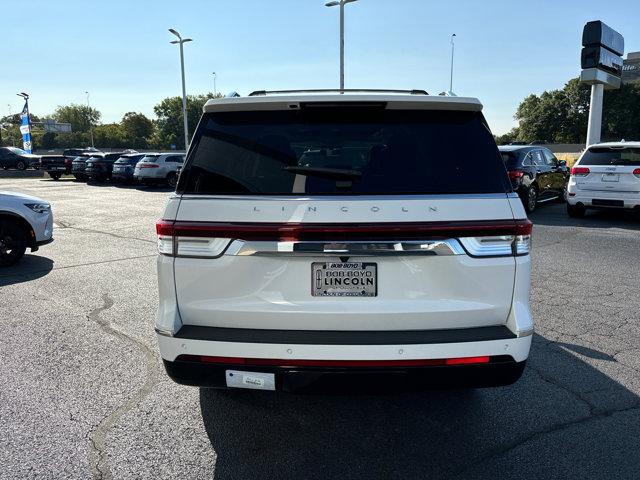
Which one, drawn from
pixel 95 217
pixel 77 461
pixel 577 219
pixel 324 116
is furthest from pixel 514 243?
pixel 95 217

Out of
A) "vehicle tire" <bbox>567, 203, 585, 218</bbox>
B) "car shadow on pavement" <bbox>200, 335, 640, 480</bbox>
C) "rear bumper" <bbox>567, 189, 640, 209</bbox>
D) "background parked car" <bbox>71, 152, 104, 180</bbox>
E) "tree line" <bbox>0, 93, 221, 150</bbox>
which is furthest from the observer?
"tree line" <bbox>0, 93, 221, 150</bbox>

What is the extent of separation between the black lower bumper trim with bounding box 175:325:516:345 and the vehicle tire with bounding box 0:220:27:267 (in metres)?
6.53

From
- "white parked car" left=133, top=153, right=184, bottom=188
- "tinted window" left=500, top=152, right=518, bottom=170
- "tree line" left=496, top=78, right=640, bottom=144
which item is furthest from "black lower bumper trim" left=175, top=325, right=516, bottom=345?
"tree line" left=496, top=78, right=640, bottom=144

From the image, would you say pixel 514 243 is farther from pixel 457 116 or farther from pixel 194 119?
pixel 194 119

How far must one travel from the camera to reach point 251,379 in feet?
8.20

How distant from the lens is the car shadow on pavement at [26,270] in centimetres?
692

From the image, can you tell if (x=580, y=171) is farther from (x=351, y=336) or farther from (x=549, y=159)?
(x=351, y=336)

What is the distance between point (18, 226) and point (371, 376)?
289 inches

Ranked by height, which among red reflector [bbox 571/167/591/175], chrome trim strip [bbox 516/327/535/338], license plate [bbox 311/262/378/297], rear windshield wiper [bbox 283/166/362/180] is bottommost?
chrome trim strip [bbox 516/327/535/338]

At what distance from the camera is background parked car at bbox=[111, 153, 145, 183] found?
2581cm

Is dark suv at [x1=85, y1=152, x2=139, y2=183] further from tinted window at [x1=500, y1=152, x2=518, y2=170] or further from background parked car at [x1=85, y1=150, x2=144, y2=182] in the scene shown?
tinted window at [x1=500, y1=152, x2=518, y2=170]

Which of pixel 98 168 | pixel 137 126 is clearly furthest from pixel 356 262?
pixel 137 126

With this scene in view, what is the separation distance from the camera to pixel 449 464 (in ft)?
8.95

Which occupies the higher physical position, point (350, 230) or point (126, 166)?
point (350, 230)
